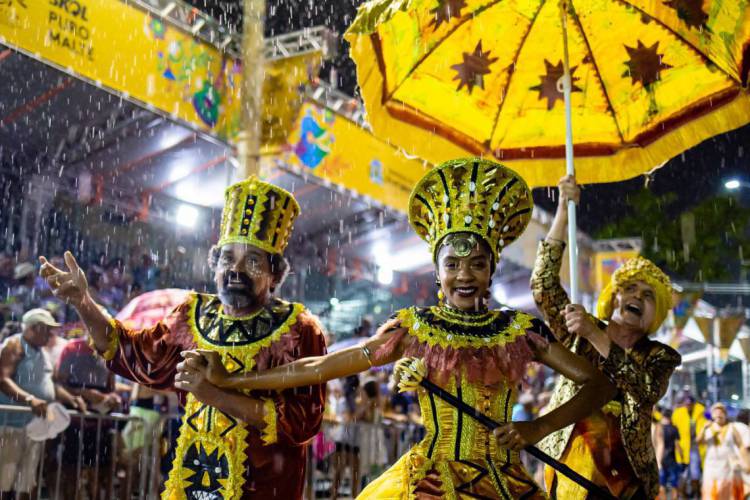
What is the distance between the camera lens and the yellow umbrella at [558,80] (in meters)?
5.02

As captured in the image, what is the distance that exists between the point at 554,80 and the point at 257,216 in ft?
7.79

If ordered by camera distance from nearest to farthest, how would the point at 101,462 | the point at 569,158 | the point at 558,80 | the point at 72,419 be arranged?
the point at 569,158, the point at 558,80, the point at 72,419, the point at 101,462

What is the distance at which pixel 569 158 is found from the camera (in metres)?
4.75

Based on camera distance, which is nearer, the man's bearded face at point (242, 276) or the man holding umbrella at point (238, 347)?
the man holding umbrella at point (238, 347)

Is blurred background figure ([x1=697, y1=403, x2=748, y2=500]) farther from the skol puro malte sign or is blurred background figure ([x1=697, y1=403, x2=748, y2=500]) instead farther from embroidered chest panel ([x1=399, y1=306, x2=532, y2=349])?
embroidered chest panel ([x1=399, y1=306, x2=532, y2=349])

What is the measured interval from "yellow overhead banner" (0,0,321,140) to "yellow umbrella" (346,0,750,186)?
417 centimetres

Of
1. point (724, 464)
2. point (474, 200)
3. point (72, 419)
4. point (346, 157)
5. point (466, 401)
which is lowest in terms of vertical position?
point (724, 464)

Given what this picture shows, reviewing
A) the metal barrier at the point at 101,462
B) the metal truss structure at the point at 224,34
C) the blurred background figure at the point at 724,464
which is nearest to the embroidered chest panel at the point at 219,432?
the metal barrier at the point at 101,462

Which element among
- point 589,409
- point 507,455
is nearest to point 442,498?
point 507,455

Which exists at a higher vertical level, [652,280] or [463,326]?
[652,280]

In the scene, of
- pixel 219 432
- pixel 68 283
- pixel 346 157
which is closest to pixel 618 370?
pixel 219 432

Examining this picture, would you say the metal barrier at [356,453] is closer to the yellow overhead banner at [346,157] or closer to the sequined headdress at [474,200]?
the yellow overhead banner at [346,157]

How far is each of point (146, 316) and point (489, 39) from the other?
129 inches

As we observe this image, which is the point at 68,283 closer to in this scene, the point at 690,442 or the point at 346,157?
the point at 346,157
